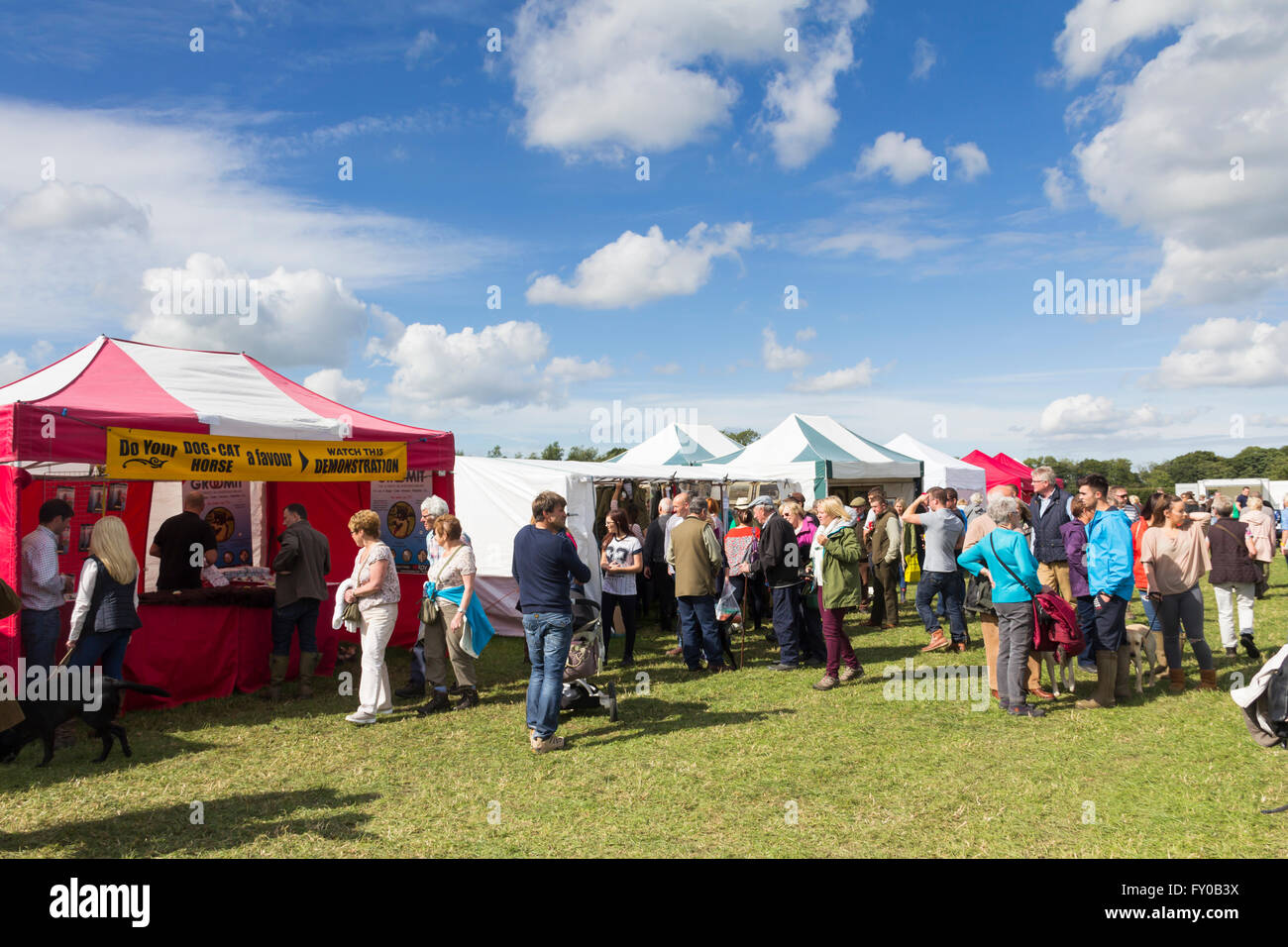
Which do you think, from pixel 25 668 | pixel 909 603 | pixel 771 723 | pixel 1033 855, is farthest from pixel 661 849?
pixel 909 603

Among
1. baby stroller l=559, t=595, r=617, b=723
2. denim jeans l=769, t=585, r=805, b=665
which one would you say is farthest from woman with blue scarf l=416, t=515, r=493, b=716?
denim jeans l=769, t=585, r=805, b=665

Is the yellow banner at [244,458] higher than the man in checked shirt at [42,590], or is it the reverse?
the yellow banner at [244,458]

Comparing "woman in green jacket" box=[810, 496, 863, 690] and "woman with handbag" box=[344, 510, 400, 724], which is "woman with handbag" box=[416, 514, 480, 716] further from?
"woman in green jacket" box=[810, 496, 863, 690]

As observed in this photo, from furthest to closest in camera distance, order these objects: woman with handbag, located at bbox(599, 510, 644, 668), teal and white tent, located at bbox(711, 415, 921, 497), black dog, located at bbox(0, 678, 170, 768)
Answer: teal and white tent, located at bbox(711, 415, 921, 497)
woman with handbag, located at bbox(599, 510, 644, 668)
black dog, located at bbox(0, 678, 170, 768)

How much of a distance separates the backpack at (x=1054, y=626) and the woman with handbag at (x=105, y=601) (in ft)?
21.4

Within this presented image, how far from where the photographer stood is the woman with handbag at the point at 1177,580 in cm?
645

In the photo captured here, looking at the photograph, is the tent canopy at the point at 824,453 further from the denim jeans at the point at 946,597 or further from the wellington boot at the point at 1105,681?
the wellington boot at the point at 1105,681

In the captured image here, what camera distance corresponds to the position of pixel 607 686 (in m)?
6.49

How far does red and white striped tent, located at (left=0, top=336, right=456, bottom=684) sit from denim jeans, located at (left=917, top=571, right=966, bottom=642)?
522cm

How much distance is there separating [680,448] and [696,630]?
1066 centimetres

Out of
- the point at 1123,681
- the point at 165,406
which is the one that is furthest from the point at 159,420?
the point at 1123,681

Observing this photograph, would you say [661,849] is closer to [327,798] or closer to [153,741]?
[327,798]

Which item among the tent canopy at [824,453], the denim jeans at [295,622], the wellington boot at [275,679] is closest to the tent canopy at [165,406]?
the denim jeans at [295,622]

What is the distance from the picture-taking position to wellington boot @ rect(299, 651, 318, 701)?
23.7 ft
